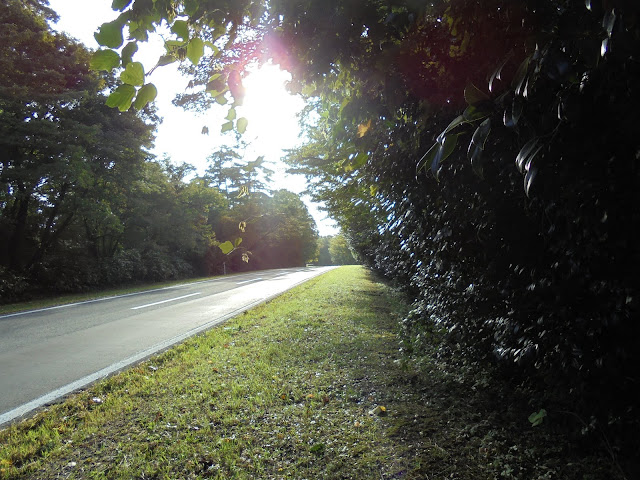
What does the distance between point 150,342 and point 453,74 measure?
629cm

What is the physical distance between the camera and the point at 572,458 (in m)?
2.18

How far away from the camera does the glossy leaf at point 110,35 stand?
121 centimetres

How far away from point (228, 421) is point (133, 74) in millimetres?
2817

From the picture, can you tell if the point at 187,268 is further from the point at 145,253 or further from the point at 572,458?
the point at 572,458

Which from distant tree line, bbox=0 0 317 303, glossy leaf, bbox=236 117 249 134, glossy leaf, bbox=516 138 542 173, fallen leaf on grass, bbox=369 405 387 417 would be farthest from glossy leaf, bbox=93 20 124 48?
distant tree line, bbox=0 0 317 303

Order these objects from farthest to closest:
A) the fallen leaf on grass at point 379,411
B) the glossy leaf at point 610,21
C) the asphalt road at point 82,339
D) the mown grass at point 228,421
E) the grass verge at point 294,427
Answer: the asphalt road at point 82,339
the fallen leaf on grass at point 379,411
the mown grass at point 228,421
the grass verge at point 294,427
the glossy leaf at point 610,21

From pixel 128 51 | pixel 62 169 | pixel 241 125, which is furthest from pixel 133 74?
pixel 62 169

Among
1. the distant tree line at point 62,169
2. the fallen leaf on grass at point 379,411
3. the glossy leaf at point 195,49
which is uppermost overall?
the distant tree line at point 62,169

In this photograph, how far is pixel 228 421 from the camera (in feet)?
10.4

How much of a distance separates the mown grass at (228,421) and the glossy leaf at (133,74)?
2333 mm

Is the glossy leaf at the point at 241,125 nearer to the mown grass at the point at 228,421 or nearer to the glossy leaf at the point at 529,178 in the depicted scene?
the glossy leaf at the point at 529,178

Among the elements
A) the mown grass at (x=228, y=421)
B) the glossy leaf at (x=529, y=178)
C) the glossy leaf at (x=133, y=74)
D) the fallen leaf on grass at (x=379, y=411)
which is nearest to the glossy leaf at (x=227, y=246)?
the glossy leaf at (x=133, y=74)

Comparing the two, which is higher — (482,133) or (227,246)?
(482,133)

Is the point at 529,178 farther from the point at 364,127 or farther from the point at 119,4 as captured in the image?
the point at 364,127
